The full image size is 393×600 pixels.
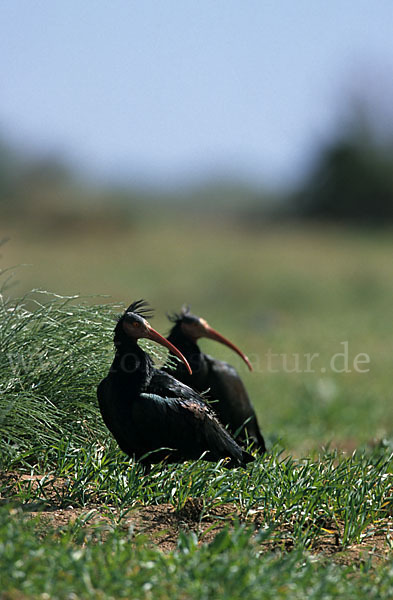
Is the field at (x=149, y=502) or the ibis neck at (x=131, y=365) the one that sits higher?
the ibis neck at (x=131, y=365)

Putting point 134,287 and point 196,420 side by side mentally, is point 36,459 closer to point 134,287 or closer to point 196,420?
point 196,420

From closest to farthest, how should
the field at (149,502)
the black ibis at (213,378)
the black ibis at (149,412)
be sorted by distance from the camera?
1. the field at (149,502)
2. the black ibis at (149,412)
3. the black ibis at (213,378)

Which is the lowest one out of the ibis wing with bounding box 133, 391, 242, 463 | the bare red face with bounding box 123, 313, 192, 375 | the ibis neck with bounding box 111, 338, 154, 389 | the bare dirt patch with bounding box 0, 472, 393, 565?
the bare dirt patch with bounding box 0, 472, 393, 565

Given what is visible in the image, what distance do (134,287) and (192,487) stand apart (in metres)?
16.5

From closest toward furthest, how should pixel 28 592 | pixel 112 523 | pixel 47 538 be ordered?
pixel 28 592, pixel 47 538, pixel 112 523

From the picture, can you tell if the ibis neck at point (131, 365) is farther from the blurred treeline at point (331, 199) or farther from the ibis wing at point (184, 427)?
the blurred treeline at point (331, 199)

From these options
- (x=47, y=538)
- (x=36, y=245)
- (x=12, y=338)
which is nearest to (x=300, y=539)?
(x=47, y=538)

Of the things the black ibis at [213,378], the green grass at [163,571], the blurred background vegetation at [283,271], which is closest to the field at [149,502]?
the green grass at [163,571]

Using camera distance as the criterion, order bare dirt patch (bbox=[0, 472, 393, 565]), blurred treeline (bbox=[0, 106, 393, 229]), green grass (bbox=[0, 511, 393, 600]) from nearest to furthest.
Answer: green grass (bbox=[0, 511, 393, 600]) → bare dirt patch (bbox=[0, 472, 393, 565]) → blurred treeline (bbox=[0, 106, 393, 229])

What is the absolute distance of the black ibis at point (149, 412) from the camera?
4.04 m

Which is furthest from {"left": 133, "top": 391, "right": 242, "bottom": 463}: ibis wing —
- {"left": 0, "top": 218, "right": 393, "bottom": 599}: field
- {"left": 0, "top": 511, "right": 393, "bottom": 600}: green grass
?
{"left": 0, "top": 511, "right": 393, "bottom": 600}: green grass

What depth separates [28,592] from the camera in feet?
9.35

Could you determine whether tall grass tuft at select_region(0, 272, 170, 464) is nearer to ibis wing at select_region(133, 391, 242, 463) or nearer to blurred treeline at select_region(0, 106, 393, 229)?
ibis wing at select_region(133, 391, 242, 463)

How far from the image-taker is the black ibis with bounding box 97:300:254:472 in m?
4.04
